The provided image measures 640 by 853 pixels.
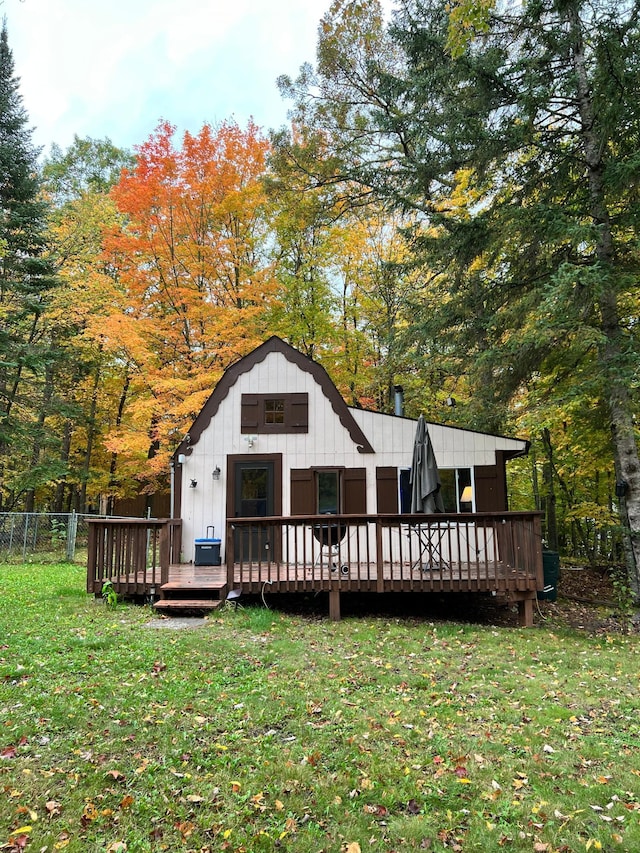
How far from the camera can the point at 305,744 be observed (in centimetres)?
343

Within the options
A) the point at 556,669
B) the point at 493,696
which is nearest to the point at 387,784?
the point at 493,696

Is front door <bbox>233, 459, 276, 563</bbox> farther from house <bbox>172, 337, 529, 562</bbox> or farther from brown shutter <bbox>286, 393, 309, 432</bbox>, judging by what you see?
brown shutter <bbox>286, 393, 309, 432</bbox>

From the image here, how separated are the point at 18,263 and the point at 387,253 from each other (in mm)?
11967

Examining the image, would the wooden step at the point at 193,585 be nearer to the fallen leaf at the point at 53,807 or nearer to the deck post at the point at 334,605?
the deck post at the point at 334,605

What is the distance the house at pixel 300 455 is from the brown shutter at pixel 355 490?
20mm

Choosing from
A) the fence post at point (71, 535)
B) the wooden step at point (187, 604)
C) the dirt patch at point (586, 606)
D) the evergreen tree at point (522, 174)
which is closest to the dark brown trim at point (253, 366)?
the evergreen tree at point (522, 174)

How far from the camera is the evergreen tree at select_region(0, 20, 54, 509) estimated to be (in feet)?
50.4

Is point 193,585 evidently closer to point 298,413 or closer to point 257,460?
point 257,460

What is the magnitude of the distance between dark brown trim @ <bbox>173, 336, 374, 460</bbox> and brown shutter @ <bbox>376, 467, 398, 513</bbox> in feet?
1.73

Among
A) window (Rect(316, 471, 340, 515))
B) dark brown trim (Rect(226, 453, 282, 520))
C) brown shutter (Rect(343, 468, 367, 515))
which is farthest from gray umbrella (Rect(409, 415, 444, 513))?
dark brown trim (Rect(226, 453, 282, 520))

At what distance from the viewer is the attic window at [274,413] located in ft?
35.0

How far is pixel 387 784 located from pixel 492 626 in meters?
4.65

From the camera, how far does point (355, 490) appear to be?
1032 centimetres

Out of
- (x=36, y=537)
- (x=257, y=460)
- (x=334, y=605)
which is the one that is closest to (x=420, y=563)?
(x=334, y=605)
